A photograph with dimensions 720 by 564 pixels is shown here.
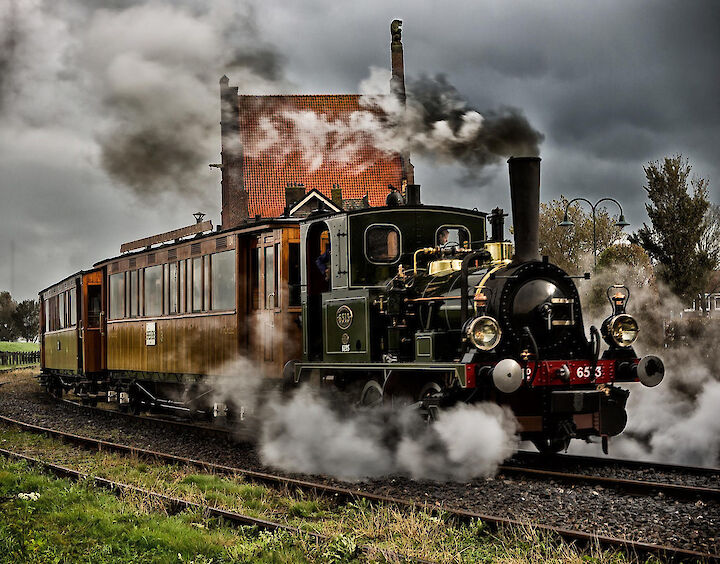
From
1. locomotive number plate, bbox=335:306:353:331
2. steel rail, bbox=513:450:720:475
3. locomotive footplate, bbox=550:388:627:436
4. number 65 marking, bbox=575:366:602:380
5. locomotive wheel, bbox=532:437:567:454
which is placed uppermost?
locomotive number plate, bbox=335:306:353:331

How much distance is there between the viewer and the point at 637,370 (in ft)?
28.9

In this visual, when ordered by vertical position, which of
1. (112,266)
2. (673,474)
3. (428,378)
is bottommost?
(673,474)

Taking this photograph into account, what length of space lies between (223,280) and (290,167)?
71.1 feet

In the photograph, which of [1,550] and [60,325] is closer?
[1,550]

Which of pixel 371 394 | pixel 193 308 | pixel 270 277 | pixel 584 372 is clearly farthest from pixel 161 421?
pixel 584 372

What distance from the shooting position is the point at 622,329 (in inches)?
360

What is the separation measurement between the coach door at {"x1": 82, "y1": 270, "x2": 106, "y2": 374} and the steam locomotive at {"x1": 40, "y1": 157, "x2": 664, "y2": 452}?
4943 millimetres

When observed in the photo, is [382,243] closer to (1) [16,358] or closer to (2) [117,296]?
(2) [117,296]

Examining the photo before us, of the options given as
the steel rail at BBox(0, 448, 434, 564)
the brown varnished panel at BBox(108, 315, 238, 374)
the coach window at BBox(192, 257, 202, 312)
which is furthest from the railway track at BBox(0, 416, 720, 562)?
the coach window at BBox(192, 257, 202, 312)

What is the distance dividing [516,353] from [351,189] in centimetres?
2518

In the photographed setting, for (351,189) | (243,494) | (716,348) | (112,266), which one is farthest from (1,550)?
(351,189)

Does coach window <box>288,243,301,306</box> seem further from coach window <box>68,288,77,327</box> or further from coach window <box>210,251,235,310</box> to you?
coach window <box>68,288,77,327</box>

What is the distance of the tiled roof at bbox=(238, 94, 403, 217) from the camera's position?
1233 inches

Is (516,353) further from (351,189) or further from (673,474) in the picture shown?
(351,189)
